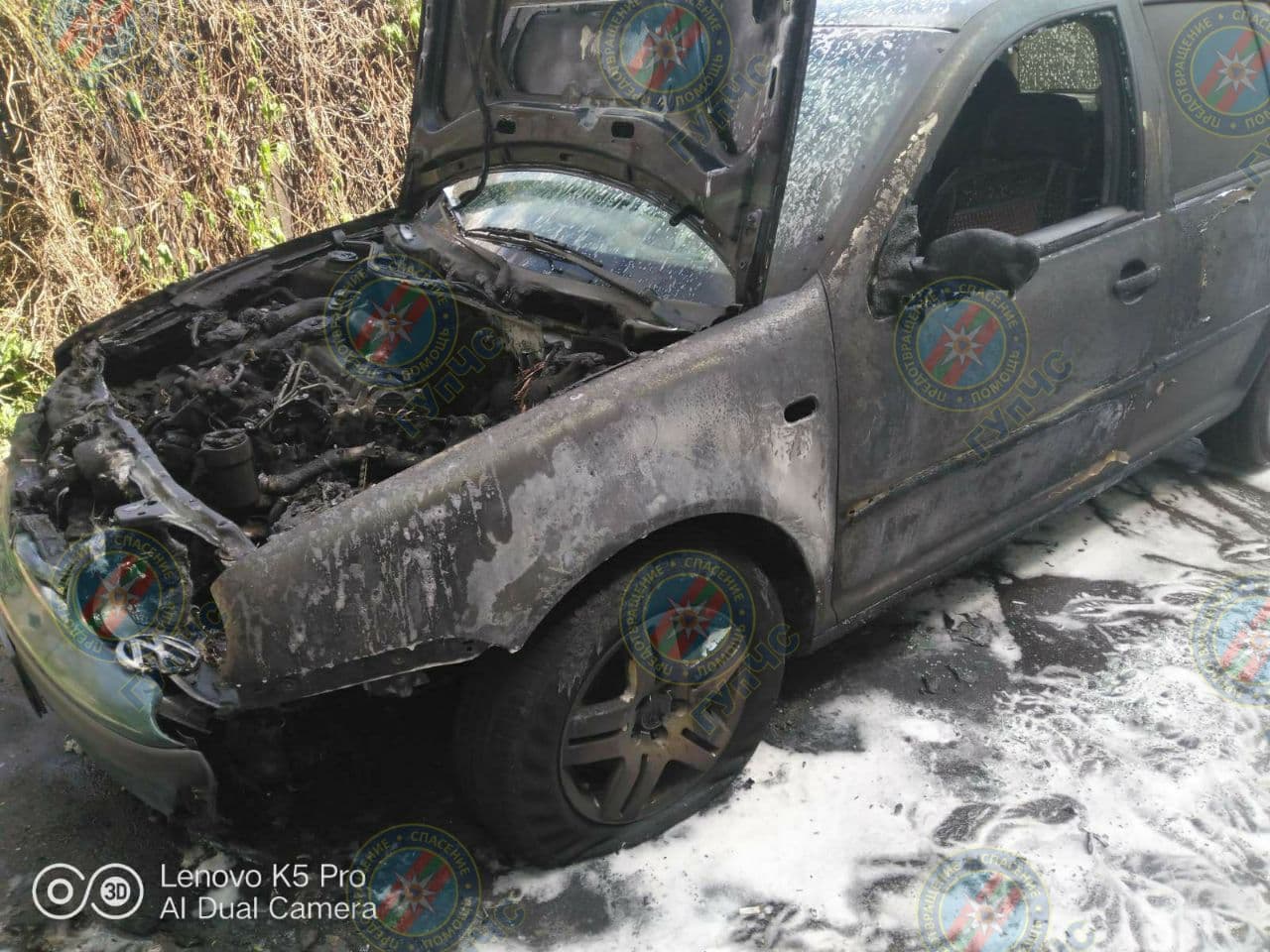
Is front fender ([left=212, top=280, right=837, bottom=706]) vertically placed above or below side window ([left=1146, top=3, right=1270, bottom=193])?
below

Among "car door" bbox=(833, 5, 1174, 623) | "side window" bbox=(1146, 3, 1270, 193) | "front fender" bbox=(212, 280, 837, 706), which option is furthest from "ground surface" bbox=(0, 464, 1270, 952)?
"side window" bbox=(1146, 3, 1270, 193)

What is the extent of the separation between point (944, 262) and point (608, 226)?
0.85 metres

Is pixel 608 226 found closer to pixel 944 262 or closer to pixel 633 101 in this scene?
pixel 633 101

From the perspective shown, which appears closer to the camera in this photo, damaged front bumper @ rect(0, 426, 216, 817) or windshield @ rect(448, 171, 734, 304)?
damaged front bumper @ rect(0, 426, 216, 817)

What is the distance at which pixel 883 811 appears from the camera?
236 cm

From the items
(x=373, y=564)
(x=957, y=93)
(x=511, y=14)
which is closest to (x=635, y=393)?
(x=373, y=564)

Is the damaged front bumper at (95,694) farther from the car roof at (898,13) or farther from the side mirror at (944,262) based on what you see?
the car roof at (898,13)

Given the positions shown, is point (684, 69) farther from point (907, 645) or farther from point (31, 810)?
point (31, 810)

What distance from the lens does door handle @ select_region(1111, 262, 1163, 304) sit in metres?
2.65

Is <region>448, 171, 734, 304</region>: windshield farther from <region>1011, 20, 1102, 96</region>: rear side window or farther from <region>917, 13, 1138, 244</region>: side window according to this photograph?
<region>1011, 20, 1102, 96</region>: rear side window

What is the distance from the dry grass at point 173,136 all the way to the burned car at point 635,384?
7.97 ft

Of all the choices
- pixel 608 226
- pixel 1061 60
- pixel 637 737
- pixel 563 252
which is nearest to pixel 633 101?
pixel 608 226

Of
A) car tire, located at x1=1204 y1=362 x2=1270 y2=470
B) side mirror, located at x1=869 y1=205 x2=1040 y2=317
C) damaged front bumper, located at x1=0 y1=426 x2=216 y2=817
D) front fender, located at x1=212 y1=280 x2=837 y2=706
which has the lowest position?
A: car tire, located at x1=1204 y1=362 x2=1270 y2=470

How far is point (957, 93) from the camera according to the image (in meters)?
2.21
